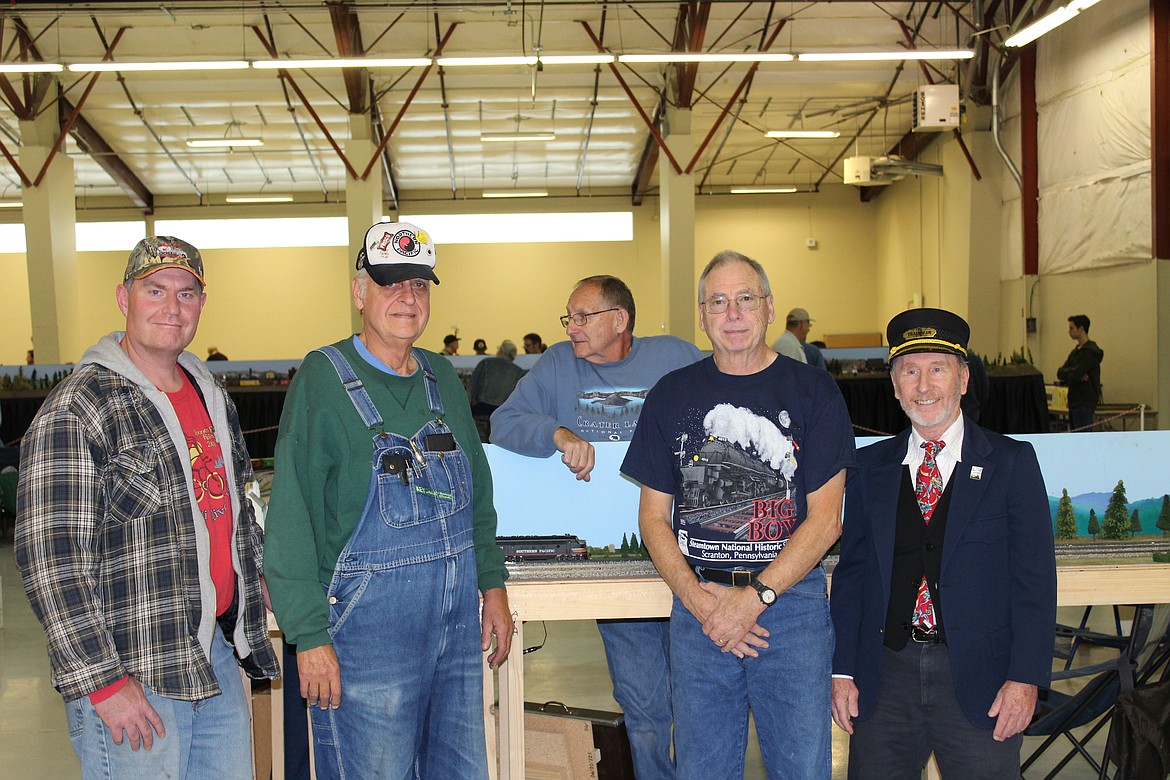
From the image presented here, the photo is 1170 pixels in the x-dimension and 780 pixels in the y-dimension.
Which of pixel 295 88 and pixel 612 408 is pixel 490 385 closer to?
pixel 612 408

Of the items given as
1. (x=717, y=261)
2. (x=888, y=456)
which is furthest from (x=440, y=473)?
(x=888, y=456)

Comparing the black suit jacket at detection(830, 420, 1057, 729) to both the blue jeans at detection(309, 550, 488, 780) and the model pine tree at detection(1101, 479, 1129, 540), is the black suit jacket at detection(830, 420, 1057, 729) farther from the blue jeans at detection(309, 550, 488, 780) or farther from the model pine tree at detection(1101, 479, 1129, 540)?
the model pine tree at detection(1101, 479, 1129, 540)

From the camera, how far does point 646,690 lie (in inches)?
110

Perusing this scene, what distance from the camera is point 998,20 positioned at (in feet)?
43.5

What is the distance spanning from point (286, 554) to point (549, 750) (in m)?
1.57

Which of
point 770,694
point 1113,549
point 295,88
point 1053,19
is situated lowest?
point 770,694

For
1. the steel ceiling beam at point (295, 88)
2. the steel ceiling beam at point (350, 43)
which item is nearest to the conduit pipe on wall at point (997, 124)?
the steel ceiling beam at point (350, 43)

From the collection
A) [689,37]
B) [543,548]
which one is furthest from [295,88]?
[543,548]

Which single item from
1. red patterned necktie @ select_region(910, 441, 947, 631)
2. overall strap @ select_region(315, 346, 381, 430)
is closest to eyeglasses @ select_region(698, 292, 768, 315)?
red patterned necktie @ select_region(910, 441, 947, 631)

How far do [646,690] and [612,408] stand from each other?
0.84 meters

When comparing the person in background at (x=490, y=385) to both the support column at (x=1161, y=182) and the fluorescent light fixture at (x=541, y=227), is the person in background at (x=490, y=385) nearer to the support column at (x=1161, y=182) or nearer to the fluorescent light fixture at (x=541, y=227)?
the support column at (x=1161, y=182)

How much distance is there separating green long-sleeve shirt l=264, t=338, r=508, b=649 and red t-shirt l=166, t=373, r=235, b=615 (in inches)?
5.9

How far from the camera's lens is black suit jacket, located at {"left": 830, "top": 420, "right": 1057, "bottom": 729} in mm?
1967

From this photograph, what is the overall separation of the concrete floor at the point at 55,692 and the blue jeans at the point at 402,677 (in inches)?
69.3
